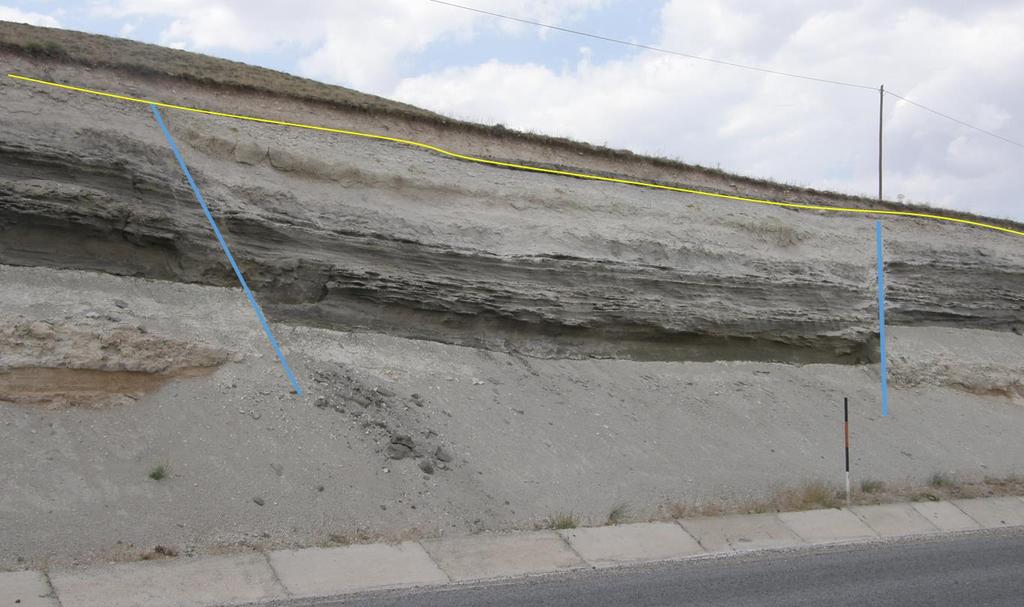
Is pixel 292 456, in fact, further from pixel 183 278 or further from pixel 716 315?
pixel 716 315

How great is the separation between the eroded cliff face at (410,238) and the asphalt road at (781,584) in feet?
17.8

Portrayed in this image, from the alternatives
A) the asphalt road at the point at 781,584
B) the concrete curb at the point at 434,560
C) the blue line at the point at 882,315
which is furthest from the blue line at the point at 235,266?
the blue line at the point at 882,315

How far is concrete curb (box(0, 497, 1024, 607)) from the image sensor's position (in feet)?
22.2

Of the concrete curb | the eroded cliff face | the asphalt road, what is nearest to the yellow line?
the eroded cliff face

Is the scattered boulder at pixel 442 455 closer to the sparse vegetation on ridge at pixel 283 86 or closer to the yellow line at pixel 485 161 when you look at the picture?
the yellow line at pixel 485 161

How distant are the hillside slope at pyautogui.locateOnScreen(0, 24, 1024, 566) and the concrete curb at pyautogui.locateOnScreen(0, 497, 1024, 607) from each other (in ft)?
1.54

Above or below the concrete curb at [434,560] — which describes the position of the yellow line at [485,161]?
above

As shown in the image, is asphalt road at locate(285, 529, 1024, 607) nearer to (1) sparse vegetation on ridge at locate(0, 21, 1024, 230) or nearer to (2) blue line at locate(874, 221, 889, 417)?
(2) blue line at locate(874, 221, 889, 417)

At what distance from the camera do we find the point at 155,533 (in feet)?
25.7

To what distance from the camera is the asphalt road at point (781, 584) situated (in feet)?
23.6

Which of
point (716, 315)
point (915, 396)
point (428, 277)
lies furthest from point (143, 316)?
point (915, 396)

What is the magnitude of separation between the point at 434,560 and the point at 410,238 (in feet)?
19.6

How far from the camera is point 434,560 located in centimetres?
813

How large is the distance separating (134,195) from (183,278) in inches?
48.1
